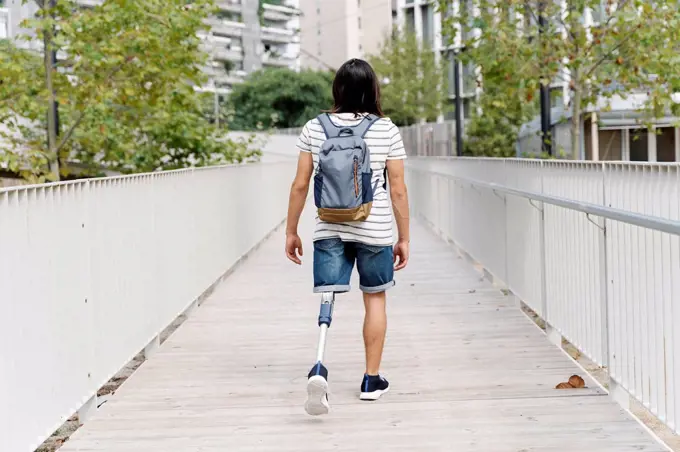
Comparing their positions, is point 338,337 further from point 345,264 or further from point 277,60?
point 277,60

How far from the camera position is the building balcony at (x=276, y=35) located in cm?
13025

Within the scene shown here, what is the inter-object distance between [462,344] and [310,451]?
10.3 feet

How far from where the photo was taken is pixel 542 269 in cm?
883

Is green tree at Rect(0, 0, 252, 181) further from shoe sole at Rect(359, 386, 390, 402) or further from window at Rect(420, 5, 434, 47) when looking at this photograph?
window at Rect(420, 5, 434, 47)

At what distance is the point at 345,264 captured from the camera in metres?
6.38

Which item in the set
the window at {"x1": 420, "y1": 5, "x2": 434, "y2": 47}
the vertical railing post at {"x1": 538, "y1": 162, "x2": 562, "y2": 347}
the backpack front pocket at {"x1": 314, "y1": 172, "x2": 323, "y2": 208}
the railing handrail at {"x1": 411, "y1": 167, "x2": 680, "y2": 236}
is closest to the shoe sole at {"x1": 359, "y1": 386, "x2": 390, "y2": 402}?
the backpack front pocket at {"x1": 314, "y1": 172, "x2": 323, "y2": 208}

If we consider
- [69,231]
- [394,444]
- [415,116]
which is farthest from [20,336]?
[415,116]

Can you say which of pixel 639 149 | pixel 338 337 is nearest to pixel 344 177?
pixel 338 337

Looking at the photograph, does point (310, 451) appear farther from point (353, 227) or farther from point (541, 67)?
point (541, 67)

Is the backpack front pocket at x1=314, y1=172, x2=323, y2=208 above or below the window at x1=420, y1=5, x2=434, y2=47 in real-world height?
below

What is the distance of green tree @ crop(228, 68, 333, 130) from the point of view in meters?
98.4

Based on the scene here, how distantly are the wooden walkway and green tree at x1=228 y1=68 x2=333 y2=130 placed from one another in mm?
88016

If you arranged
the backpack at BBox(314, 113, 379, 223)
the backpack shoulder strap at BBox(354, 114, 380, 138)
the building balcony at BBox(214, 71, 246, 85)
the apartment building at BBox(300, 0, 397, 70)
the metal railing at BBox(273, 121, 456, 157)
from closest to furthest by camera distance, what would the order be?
the backpack at BBox(314, 113, 379, 223) < the backpack shoulder strap at BBox(354, 114, 380, 138) < the metal railing at BBox(273, 121, 456, 157) < the apartment building at BBox(300, 0, 397, 70) < the building balcony at BBox(214, 71, 246, 85)

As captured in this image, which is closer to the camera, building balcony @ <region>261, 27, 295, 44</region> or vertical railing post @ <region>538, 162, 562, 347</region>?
vertical railing post @ <region>538, 162, 562, 347</region>
